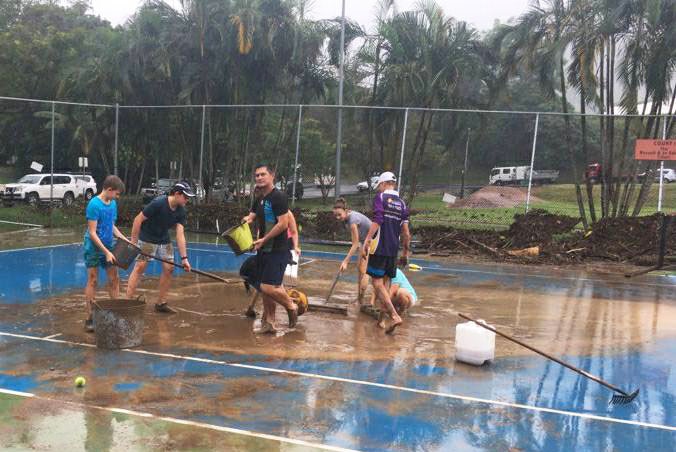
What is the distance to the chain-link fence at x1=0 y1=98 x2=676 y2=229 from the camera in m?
16.6

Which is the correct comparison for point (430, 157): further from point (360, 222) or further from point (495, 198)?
point (360, 222)

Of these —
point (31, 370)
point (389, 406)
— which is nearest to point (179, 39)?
point (31, 370)

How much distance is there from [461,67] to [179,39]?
31.9ft

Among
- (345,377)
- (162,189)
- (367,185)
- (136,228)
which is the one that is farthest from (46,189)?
(345,377)

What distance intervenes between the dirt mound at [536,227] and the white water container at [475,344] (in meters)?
9.00

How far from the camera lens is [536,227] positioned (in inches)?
599

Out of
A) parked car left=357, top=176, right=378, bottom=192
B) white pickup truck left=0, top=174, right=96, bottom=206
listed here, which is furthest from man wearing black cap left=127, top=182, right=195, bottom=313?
white pickup truck left=0, top=174, right=96, bottom=206

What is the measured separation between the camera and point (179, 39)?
21.8m

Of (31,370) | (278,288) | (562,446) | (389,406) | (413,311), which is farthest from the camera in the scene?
(413,311)

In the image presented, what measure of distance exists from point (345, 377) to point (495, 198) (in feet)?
37.8

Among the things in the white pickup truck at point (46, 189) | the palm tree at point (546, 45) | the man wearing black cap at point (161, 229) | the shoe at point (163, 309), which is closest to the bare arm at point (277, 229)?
the man wearing black cap at point (161, 229)

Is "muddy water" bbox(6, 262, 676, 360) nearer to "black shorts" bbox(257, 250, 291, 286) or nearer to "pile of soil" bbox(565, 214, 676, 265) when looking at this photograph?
"black shorts" bbox(257, 250, 291, 286)

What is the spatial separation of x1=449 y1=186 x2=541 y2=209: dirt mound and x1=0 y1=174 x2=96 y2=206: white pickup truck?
17.0 m

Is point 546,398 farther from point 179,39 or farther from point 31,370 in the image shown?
point 179,39
